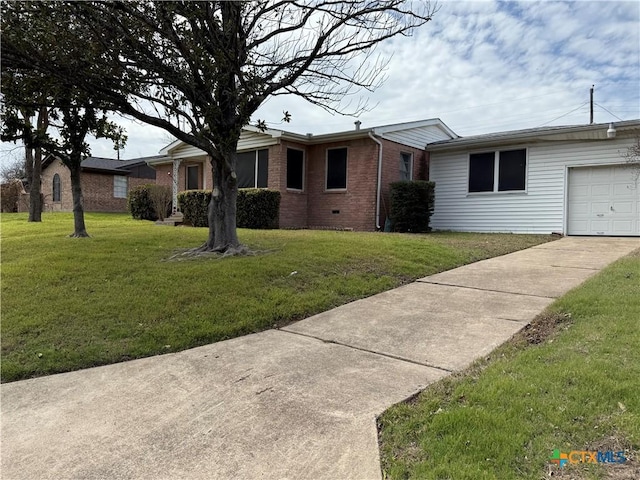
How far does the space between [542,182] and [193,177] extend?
49.4 feet

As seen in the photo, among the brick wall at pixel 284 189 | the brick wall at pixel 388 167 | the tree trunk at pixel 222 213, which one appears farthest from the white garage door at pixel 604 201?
the tree trunk at pixel 222 213

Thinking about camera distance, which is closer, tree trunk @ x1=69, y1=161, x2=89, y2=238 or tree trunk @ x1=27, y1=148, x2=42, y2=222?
tree trunk @ x1=69, y1=161, x2=89, y2=238

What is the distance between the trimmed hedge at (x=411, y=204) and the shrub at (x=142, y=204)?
38.5 ft

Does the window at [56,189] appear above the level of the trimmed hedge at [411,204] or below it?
above

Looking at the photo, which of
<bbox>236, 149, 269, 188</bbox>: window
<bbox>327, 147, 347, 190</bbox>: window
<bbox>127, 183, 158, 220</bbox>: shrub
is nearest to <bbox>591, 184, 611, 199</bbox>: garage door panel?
<bbox>327, 147, 347, 190</bbox>: window

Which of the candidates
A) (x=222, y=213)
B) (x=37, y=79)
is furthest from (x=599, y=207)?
(x=37, y=79)

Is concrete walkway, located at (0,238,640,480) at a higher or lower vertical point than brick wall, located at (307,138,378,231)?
lower

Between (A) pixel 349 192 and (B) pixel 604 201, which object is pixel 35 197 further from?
(B) pixel 604 201

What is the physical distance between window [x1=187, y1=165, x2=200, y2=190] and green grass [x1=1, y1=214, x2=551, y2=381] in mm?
11454

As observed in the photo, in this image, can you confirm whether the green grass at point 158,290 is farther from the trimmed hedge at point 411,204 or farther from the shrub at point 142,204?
the shrub at point 142,204

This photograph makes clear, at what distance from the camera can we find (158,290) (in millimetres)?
5969

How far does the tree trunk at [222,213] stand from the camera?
864cm

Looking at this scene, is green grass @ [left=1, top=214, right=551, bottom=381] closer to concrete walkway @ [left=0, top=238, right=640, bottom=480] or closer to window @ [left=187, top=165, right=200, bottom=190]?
concrete walkway @ [left=0, top=238, right=640, bottom=480]

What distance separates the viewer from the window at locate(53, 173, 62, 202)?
3139cm
